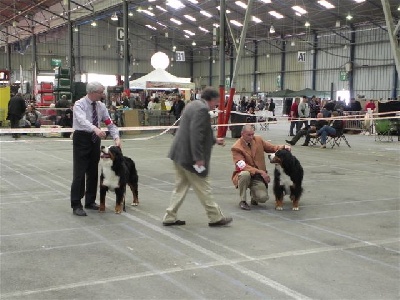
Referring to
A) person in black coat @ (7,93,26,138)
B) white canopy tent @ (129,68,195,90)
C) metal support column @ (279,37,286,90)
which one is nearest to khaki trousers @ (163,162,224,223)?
person in black coat @ (7,93,26,138)

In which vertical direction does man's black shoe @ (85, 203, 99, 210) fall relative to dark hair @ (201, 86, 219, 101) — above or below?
below

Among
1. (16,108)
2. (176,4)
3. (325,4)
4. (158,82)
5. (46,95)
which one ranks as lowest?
(16,108)

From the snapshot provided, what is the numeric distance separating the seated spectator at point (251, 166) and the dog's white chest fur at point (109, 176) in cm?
171

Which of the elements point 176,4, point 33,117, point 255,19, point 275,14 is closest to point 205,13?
point 176,4

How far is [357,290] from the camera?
4.01 metres

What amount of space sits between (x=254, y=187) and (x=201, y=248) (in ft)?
7.05

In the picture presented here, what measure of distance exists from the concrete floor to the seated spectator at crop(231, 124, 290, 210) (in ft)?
0.83

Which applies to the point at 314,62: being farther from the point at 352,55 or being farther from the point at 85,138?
the point at 85,138

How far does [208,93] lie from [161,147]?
10812mm

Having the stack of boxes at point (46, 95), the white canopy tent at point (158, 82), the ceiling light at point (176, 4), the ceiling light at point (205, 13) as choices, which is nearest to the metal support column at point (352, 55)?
the ceiling light at point (205, 13)

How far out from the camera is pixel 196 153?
17.9 ft

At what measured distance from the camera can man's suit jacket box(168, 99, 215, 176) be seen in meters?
5.45

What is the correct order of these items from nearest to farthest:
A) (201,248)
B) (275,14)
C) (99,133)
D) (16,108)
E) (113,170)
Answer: (201,248) → (99,133) → (113,170) → (16,108) → (275,14)

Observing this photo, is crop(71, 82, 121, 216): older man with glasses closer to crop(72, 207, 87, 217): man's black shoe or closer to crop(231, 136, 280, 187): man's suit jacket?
crop(72, 207, 87, 217): man's black shoe
